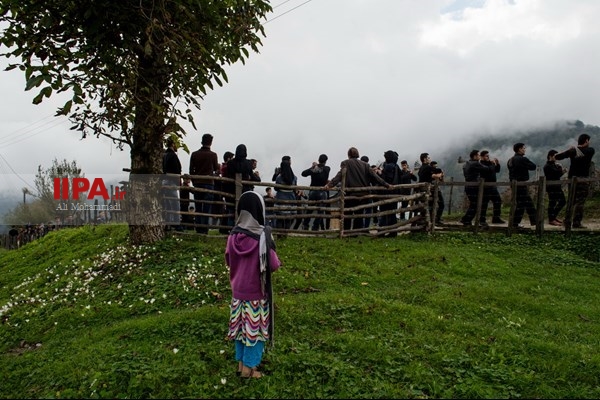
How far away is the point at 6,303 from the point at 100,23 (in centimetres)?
666

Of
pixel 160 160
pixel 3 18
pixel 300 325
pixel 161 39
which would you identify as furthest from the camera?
pixel 160 160

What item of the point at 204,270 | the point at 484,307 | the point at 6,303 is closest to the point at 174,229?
the point at 204,270

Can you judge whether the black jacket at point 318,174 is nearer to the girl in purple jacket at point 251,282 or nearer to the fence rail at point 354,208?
the fence rail at point 354,208

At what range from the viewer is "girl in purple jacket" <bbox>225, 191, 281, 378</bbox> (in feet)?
15.9

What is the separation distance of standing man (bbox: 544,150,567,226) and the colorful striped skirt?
11.0 metres

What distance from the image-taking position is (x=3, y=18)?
7.39 m

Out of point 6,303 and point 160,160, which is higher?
point 160,160

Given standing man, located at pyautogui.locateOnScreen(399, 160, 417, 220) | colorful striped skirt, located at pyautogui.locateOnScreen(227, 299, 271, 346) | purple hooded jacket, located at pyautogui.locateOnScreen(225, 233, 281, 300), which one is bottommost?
colorful striped skirt, located at pyautogui.locateOnScreen(227, 299, 271, 346)

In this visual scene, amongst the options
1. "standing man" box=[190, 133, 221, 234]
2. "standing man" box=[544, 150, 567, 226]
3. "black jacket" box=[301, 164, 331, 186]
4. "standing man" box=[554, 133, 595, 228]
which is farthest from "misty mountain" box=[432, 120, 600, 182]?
"standing man" box=[190, 133, 221, 234]

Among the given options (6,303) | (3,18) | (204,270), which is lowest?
(6,303)

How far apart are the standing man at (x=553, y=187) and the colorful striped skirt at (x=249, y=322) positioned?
432 inches

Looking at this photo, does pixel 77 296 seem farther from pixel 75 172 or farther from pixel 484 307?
pixel 75 172

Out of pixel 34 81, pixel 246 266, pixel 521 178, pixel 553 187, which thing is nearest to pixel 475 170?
pixel 521 178

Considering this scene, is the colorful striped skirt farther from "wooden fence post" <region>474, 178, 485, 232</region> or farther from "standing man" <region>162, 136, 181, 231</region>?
"wooden fence post" <region>474, 178, 485, 232</region>
